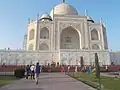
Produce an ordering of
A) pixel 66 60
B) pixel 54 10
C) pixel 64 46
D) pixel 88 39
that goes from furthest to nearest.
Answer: pixel 54 10 < pixel 64 46 < pixel 88 39 < pixel 66 60

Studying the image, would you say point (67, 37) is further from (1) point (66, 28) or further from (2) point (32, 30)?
(2) point (32, 30)

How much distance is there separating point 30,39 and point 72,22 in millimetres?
13325

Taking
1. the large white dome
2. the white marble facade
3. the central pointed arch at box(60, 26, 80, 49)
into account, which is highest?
the large white dome

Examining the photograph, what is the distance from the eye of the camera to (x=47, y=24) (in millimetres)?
46281

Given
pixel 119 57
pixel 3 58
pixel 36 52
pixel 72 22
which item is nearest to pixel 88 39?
pixel 72 22

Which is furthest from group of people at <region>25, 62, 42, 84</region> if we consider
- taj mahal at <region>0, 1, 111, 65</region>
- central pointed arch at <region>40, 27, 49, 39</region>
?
central pointed arch at <region>40, 27, 49, 39</region>

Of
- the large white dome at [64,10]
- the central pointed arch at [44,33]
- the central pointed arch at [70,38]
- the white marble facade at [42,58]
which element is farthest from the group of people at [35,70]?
the large white dome at [64,10]

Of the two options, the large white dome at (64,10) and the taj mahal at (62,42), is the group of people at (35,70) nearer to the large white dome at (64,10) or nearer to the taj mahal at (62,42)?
the taj mahal at (62,42)

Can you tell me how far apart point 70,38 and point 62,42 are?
3098 millimetres

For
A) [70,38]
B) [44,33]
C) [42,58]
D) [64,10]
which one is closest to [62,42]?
[70,38]

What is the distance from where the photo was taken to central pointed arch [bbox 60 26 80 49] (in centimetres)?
4969

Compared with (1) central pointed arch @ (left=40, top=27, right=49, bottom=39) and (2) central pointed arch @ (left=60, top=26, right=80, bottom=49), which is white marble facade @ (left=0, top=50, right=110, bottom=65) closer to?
(1) central pointed arch @ (left=40, top=27, right=49, bottom=39)

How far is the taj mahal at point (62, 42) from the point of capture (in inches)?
1529

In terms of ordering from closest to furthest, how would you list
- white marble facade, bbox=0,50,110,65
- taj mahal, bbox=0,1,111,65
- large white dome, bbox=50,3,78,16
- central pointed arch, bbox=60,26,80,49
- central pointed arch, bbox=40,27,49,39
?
white marble facade, bbox=0,50,110,65, taj mahal, bbox=0,1,111,65, central pointed arch, bbox=40,27,49,39, central pointed arch, bbox=60,26,80,49, large white dome, bbox=50,3,78,16
